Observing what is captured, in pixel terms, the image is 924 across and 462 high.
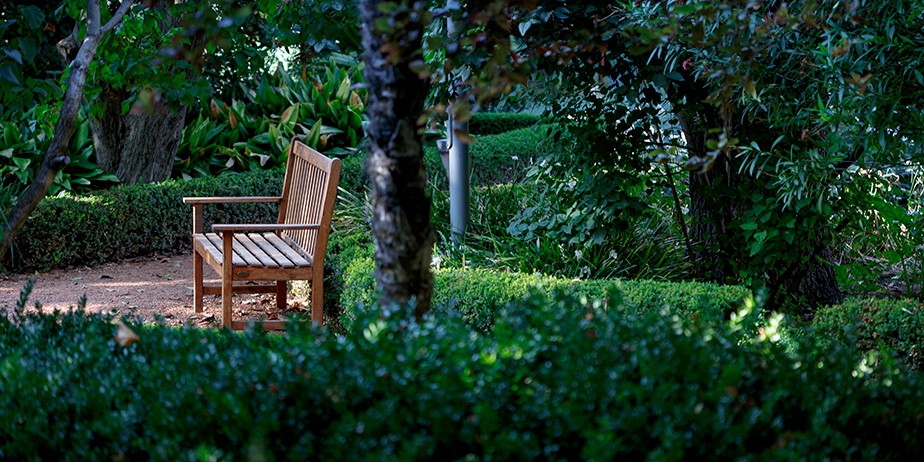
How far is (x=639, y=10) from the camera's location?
4695mm

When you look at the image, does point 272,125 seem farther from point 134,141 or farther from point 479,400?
point 479,400

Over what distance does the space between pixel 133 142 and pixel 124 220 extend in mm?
1054

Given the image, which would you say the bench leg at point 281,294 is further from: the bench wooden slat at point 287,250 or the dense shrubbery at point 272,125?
the dense shrubbery at point 272,125

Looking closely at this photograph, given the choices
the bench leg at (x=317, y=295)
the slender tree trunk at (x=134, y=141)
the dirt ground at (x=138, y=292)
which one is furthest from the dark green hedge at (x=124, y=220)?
the bench leg at (x=317, y=295)

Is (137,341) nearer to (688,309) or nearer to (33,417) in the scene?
(33,417)

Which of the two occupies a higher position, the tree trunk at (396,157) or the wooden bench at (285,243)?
the tree trunk at (396,157)

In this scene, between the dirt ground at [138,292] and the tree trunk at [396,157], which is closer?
the tree trunk at [396,157]

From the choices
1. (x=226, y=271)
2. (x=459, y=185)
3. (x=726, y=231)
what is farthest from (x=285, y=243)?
(x=726, y=231)

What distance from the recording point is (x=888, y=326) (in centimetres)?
439

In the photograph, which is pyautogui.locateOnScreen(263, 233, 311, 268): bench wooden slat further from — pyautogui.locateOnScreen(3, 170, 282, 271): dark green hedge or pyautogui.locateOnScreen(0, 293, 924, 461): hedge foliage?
pyautogui.locateOnScreen(0, 293, 924, 461): hedge foliage

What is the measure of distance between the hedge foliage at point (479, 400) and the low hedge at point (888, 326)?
229 centimetres

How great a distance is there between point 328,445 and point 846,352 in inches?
49.2

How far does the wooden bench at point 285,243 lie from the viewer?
564cm

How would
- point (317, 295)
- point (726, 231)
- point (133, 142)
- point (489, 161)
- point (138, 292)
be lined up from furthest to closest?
point (489, 161), point (133, 142), point (138, 292), point (726, 231), point (317, 295)
